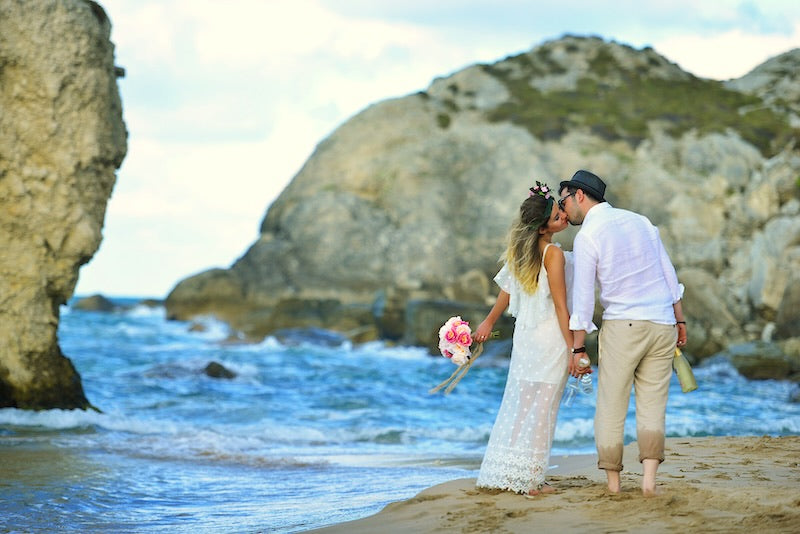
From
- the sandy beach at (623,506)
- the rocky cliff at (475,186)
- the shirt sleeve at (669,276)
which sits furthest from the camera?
A: the rocky cliff at (475,186)

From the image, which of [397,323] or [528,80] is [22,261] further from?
[528,80]

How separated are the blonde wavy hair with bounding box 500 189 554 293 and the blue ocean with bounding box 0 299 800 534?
196 centimetres

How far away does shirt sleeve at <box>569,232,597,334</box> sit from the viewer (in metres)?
5.68

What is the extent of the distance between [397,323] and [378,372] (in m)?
13.3

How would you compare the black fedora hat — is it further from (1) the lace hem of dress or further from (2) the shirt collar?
(1) the lace hem of dress

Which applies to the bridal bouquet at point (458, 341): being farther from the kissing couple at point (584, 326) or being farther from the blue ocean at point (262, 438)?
the blue ocean at point (262, 438)

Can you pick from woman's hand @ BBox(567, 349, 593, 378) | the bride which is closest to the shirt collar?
the bride

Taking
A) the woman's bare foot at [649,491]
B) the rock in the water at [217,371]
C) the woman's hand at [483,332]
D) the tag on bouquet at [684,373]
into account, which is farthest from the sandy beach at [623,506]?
the rock in the water at [217,371]

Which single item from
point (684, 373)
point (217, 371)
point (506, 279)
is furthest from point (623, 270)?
point (217, 371)

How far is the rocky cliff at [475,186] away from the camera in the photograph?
43.0 metres

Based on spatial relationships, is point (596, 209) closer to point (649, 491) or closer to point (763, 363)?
point (649, 491)

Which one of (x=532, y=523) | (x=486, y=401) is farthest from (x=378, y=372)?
(x=532, y=523)

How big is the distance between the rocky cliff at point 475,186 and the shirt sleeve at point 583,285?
30.2m

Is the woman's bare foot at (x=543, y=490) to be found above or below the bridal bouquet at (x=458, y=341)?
below
